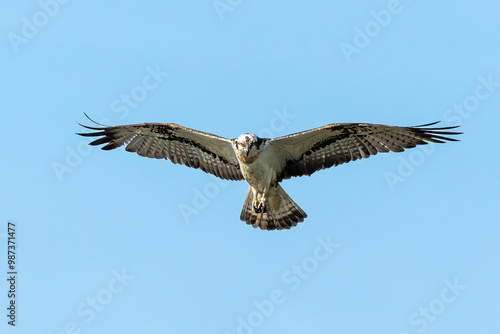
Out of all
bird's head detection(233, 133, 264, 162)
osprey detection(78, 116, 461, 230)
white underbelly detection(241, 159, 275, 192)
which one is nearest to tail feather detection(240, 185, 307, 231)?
osprey detection(78, 116, 461, 230)

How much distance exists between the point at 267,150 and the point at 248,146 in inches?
21.5

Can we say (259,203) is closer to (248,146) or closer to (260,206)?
(260,206)

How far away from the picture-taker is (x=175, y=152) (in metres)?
18.4

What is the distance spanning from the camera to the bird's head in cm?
1691

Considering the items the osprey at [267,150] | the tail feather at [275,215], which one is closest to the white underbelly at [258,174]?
the osprey at [267,150]

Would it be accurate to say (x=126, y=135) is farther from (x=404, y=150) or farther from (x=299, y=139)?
(x=404, y=150)

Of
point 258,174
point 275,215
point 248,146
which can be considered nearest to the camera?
point 248,146

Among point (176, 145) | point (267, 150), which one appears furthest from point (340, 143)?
point (176, 145)

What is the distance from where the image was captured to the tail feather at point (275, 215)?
18438 mm

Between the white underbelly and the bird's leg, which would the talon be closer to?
the bird's leg

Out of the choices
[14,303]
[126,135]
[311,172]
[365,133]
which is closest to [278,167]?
[311,172]

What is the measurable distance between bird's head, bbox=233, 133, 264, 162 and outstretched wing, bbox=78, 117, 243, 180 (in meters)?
0.74

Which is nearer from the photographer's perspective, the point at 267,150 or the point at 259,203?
the point at 267,150

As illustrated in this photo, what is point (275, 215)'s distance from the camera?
1850cm
